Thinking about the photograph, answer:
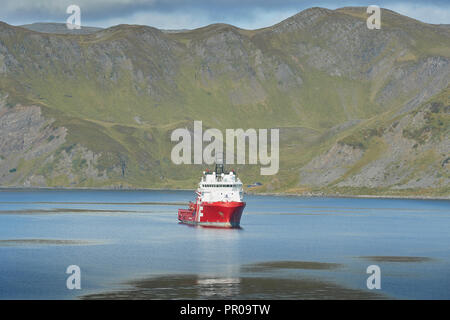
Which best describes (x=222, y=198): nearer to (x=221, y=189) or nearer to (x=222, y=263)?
(x=221, y=189)

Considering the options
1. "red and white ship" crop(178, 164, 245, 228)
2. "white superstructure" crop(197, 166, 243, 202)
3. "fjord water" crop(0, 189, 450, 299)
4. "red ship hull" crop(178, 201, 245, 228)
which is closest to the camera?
"fjord water" crop(0, 189, 450, 299)

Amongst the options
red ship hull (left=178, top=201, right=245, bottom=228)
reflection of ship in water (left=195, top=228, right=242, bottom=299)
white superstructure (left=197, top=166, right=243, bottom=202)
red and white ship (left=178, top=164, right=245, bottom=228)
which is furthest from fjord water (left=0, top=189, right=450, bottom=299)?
white superstructure (left=197, top=166, right=243, bottom=202)

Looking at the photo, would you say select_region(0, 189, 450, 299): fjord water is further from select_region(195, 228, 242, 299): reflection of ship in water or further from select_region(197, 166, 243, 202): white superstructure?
select_region(197, 166, 243, 202): white superstructure

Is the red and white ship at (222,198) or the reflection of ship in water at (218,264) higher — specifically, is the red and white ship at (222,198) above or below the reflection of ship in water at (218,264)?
above

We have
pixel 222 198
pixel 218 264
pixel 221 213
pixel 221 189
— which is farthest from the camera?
pixel 221 213

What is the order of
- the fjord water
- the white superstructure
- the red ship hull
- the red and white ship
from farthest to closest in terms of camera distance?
the red ship hull < the red and white ship < the white superstructure < the fjord water

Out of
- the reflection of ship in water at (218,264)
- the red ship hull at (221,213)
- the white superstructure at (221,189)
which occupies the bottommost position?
the reflection of ship in water at (218,264)

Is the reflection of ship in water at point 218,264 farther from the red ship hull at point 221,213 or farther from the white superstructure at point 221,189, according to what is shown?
the white superstructure at point 221,189

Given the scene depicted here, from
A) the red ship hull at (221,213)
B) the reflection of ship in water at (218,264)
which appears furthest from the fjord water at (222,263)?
the red ship hull at (221,213)

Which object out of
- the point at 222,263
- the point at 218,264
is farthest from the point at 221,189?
the point at 218,264

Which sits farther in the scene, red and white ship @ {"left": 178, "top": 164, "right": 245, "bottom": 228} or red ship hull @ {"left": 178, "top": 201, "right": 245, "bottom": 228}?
red ship hull @ {"left": 178, "top": 201, "right": 245, "bottom": 228}

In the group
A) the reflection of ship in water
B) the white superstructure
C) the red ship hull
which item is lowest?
the reflection of ship in water
